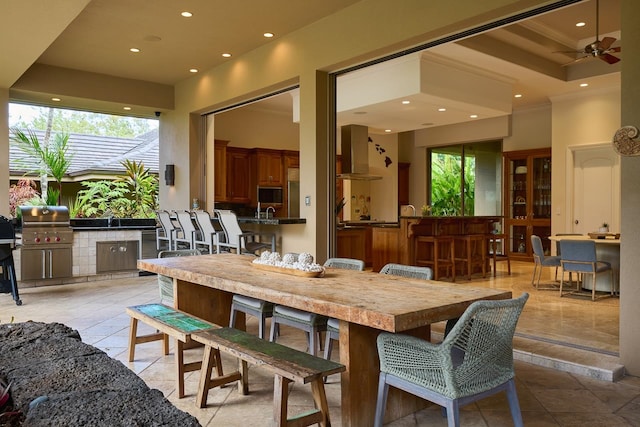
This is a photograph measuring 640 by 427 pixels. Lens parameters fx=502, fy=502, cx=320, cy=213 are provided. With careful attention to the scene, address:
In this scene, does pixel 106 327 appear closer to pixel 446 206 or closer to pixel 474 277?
pixel 474 277

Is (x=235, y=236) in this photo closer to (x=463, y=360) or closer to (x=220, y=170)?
(x=220, y=170)

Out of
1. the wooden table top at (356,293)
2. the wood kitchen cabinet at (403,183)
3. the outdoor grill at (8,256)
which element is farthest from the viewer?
the wood kitchen cabinet at (403,183)

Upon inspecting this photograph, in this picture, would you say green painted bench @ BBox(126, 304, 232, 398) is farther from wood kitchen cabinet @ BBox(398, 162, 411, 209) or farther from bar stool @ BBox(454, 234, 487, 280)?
wood kitchen cabinet @ BBox(398, 162, 411, 209)

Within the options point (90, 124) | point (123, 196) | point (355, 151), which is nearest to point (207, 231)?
point (123, 196)

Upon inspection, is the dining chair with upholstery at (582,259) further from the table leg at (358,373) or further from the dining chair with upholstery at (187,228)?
the dining chair with upholstery at (187,228)

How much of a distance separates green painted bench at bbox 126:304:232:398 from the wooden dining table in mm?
268

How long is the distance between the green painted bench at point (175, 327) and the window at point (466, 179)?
865 centimetres

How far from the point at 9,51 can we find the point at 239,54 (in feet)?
8.66

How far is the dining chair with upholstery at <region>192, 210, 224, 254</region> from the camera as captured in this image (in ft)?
20.7

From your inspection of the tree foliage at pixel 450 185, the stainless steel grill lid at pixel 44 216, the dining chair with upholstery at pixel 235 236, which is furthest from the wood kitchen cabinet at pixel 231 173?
the tree foliage at pixel 450 185

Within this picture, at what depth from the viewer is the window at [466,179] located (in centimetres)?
1102

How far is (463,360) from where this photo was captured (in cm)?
214

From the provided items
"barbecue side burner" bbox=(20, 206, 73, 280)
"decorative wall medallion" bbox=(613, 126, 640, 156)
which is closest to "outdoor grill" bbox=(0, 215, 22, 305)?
"barbecue side burner" bbox=(20, 206, 73, 280)

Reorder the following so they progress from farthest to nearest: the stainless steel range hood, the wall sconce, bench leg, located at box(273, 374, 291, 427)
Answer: the stainless steel range hood < the wall sconce < bench leg, located at box(273, 374, 291, 427)
